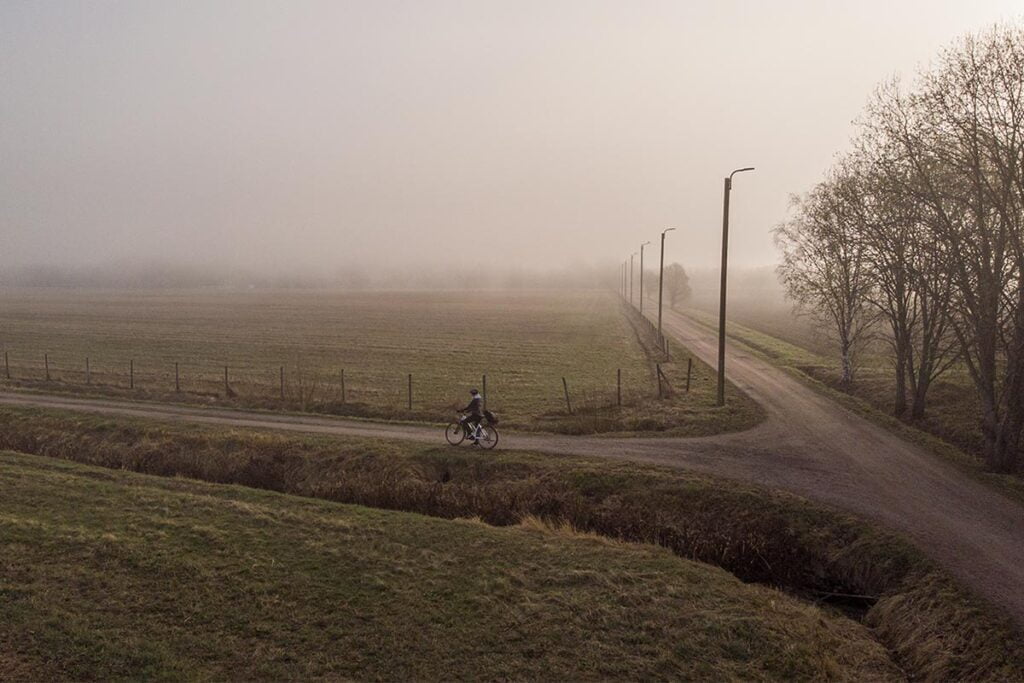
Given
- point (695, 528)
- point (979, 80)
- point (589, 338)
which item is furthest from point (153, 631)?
point (589, 338)

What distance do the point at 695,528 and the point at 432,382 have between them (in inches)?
812

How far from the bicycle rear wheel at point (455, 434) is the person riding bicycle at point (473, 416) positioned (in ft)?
0.88

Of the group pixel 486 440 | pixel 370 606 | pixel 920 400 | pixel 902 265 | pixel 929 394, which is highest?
pixel 902 265

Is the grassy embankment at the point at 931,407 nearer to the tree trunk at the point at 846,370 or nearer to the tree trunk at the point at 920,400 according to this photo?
the tree trunk at the point at 920,400

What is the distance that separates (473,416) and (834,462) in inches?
434

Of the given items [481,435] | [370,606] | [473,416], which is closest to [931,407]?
[481,435]

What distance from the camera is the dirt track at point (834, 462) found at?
12.2 m

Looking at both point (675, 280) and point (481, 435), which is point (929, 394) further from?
point (675, 280)

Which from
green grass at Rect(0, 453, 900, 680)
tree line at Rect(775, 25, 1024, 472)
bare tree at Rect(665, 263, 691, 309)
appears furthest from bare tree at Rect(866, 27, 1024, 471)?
bare tree at Rect(665, 263, 691, 309)

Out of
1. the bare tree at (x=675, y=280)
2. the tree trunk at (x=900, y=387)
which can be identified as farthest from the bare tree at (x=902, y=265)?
the bare tree at (x=675, y=280)

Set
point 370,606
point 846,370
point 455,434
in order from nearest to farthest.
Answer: point 370,606 < point 455,434 < point 846,370

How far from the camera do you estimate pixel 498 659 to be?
8852 mm

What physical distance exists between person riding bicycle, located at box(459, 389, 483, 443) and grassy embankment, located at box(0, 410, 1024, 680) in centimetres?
82

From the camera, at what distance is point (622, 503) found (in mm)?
15852
